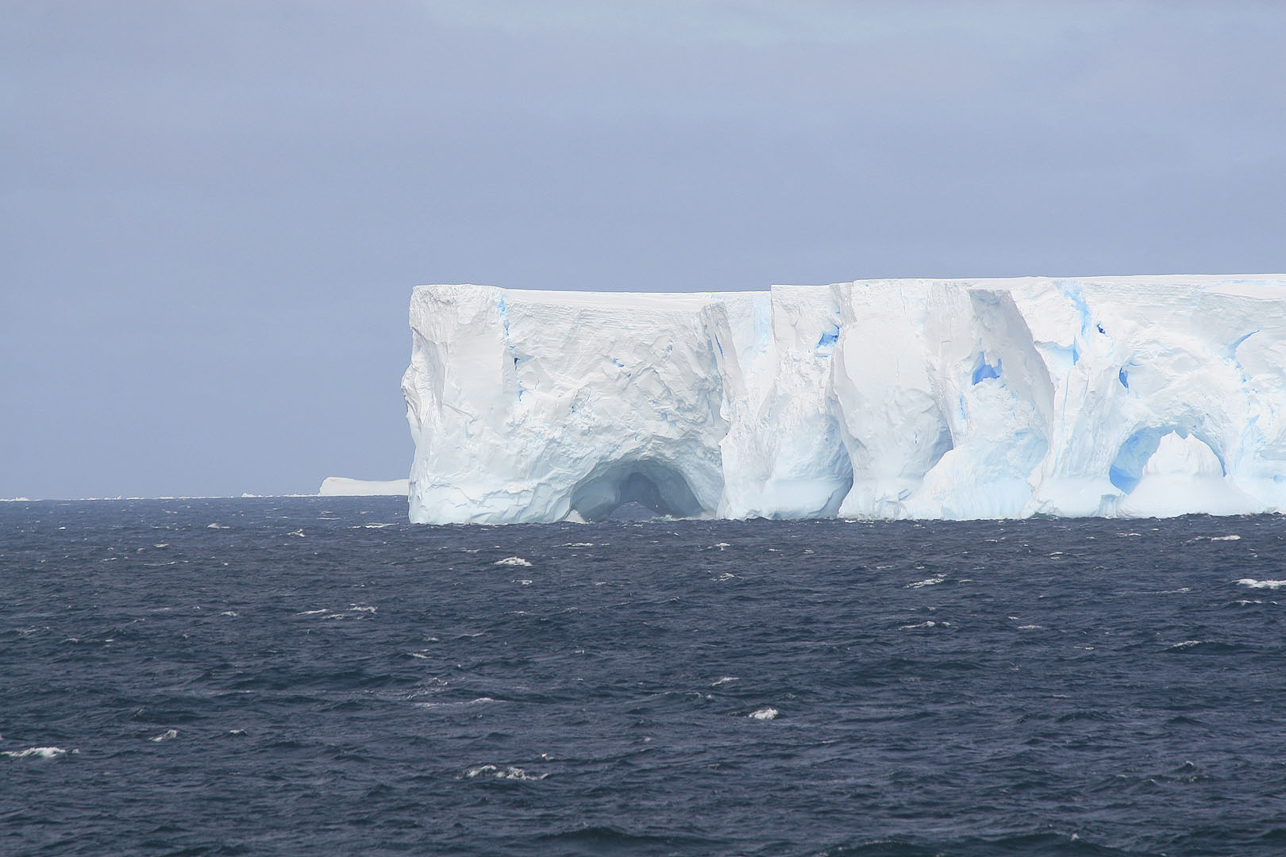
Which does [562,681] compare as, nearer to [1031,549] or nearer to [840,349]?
[1031,549]

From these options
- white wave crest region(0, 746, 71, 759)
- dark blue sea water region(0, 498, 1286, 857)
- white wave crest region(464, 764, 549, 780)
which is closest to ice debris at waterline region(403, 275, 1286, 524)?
dark blue sea water region(0, 498, 1286, 857)

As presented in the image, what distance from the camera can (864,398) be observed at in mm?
36875

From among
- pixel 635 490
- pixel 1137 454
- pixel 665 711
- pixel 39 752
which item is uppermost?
pixel 1137 454

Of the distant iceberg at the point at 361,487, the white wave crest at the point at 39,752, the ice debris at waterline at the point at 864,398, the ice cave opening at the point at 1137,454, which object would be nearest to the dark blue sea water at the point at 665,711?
the white wave crest at the point at 39,752

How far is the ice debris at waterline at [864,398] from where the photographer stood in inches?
1334

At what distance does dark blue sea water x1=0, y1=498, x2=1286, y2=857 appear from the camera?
10094 millimetres

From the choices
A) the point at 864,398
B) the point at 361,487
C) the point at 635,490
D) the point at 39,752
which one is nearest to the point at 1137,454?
the point at 864,398

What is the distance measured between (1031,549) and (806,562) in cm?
520

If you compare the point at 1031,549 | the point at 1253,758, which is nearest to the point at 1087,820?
the point at 1253,758

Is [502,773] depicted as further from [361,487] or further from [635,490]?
[361,487]

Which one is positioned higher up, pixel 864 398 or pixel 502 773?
pixel 864 398

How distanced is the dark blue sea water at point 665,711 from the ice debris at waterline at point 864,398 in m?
8.50

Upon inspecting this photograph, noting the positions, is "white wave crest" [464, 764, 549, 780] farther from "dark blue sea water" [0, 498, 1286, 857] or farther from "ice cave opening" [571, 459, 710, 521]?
"ice cave opening" [571, 459, 710, 521]

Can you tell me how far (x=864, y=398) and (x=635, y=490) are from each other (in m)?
12.2
